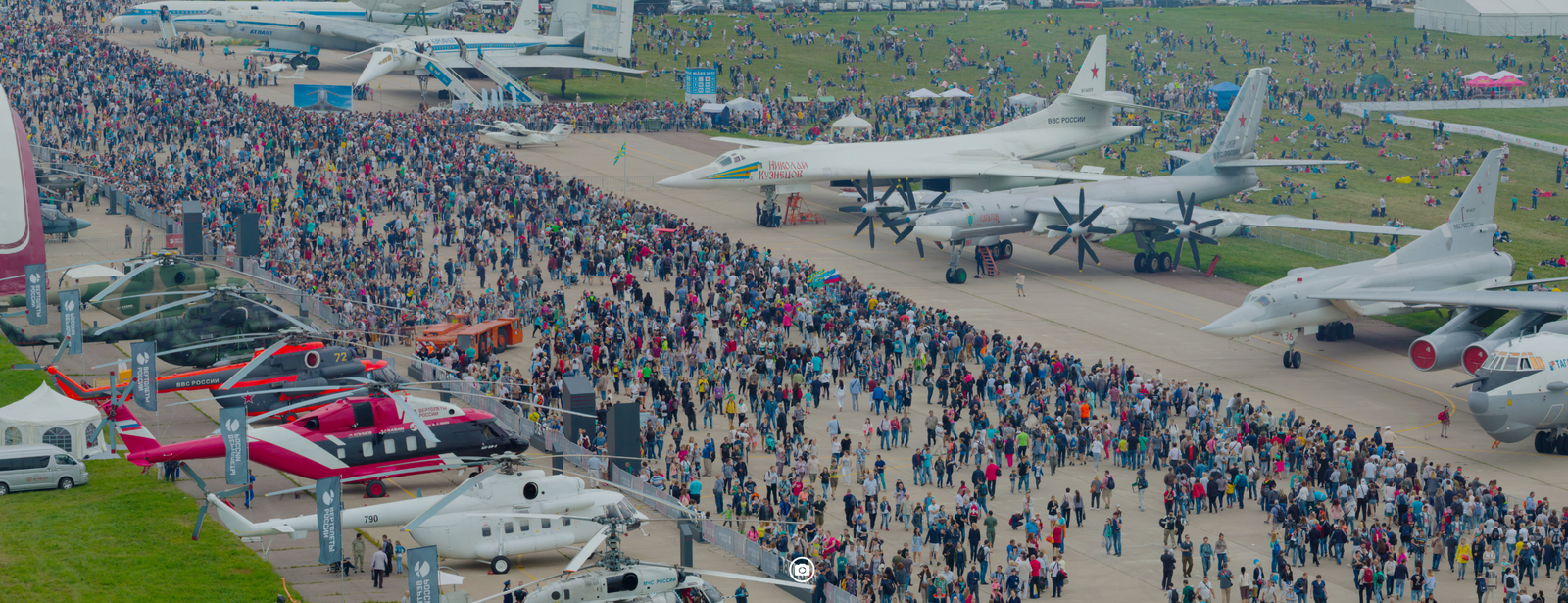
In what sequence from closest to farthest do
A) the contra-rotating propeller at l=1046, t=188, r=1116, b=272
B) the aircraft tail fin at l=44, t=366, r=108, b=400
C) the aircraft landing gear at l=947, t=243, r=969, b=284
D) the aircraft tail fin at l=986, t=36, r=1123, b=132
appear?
the aircraft tail fin at l=44, t=366, r=108, b=400 → the aircraft landing gear at l=947, t=243, r=969, b=284 → the contra-rotating propeller at l=1046, t=188, r=1116, b=272 → the aircraft tail fin at l=986, t=36, r=1123, b=132

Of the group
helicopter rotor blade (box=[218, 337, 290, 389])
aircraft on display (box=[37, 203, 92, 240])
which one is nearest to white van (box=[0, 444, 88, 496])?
helicopter rotor blade (box=[218, 337, 290, 389])

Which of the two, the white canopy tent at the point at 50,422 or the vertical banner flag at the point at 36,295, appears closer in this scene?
the white canopy tent at the point at 50,422

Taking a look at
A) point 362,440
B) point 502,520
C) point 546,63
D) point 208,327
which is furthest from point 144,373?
point 546,63

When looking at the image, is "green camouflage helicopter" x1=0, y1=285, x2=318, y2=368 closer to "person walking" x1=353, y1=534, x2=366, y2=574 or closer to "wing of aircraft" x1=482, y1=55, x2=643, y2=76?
"person walking" x1=353, y1=534, x2=366, y2=574

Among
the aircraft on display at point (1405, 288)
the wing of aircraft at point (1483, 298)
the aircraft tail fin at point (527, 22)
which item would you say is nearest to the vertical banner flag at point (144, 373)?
the aircraft on display at point (1405, 288)

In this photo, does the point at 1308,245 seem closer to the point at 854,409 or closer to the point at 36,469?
the point at 854,409

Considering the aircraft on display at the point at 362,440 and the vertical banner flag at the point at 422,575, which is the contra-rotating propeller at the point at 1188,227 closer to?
the aircraft on display at the point at 362,440

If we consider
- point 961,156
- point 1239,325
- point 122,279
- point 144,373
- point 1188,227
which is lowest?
point 144,373
